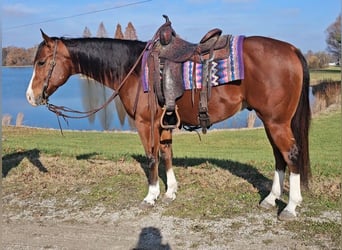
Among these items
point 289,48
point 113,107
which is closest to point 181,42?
point 289,48

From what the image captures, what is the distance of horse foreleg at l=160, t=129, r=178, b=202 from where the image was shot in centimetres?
457

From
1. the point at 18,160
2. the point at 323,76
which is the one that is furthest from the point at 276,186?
the point at 323,76

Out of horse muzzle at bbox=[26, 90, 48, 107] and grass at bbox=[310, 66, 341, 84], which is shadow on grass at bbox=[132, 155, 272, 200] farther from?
grass at bbox=[310, 66, 341, 84]

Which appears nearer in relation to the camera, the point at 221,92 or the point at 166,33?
the point at 221,92

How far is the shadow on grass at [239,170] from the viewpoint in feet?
15.8

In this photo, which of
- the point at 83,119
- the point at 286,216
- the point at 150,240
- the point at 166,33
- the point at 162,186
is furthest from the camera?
the point at 83,119

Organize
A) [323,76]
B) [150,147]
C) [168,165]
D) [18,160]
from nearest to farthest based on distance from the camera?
[150,147], [168,165], [18,160], [323,76]

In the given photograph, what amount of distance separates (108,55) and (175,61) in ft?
2.98

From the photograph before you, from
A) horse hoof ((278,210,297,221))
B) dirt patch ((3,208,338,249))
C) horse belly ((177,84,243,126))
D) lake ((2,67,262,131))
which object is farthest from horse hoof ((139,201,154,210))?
lake ((2,67,262,131))

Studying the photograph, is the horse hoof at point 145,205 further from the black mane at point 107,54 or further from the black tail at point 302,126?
the black tail at point 302,126

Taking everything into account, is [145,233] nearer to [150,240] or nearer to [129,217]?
[150,240]

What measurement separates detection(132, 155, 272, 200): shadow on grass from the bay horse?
54 cm

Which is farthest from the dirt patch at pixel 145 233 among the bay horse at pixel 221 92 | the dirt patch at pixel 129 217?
the bay horse at pixel 221 92

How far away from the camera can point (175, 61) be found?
4094 mm
